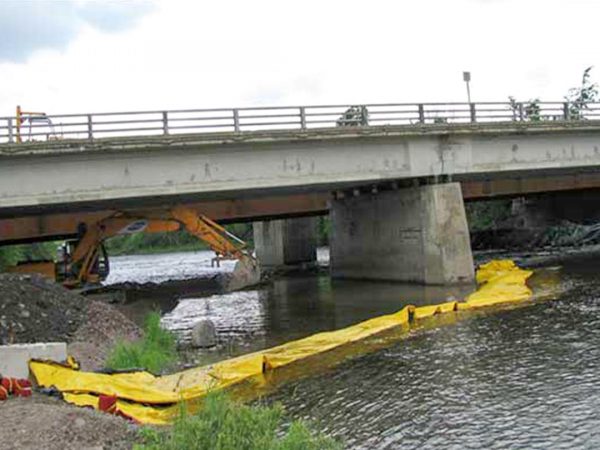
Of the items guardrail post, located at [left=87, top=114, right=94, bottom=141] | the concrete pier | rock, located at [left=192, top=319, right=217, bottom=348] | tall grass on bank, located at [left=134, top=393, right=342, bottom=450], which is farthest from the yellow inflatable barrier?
the concrete pier

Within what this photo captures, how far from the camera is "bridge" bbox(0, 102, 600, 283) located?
67.2ft

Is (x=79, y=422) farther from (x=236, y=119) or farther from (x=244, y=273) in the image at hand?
(x=244, y=273)

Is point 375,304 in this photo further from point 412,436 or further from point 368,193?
point 412,436

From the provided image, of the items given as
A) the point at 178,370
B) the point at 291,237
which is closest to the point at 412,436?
the point at 178,370

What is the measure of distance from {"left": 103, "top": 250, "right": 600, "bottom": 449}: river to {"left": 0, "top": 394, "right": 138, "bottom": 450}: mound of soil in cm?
290

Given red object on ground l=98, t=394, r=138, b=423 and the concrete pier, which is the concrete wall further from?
the concrete pier

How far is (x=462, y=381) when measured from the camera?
441 inches

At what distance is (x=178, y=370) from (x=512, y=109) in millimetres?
20199

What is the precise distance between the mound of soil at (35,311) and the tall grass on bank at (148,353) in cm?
161

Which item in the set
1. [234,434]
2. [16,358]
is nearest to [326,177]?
[16,358]

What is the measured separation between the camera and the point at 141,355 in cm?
1318

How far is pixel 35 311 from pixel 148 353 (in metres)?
3.30

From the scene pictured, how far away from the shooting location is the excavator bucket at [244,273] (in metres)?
25.3

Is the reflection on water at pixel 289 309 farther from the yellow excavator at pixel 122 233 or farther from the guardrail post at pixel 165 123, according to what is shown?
the guardrail post at pixel 165 123
